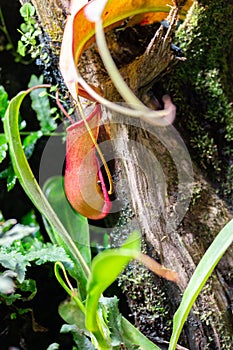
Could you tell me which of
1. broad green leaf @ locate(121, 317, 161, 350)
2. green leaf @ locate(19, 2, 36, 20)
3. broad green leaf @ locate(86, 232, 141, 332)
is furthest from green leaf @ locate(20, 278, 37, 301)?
green leaf @ locate(19, 2, 36, 20)

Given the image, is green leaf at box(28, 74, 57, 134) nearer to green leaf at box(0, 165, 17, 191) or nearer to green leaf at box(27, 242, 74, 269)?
green leaf at box(0, 165, 17, 191)

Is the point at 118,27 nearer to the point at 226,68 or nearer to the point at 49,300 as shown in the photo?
the point at 226,68

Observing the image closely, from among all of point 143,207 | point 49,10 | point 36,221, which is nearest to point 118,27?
point 49,10

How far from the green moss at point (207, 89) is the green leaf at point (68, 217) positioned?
330mm

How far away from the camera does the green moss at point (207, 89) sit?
1106mm

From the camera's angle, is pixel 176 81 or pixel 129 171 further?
pixel 176 81

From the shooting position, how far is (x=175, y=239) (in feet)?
3.24

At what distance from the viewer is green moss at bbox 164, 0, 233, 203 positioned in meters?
1.11

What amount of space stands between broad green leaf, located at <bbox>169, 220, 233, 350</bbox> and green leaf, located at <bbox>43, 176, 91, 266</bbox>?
1.00ft

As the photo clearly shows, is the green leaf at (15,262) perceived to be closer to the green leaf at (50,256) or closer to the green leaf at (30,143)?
the green leaf at (50,256)

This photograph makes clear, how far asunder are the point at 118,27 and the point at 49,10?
0.17m

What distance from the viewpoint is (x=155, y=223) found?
0.98 meters

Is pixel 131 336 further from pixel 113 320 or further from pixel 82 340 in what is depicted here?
pixel 82 340

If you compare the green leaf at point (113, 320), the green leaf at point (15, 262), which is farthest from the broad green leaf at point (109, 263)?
the green leaf at point (15, 262)
